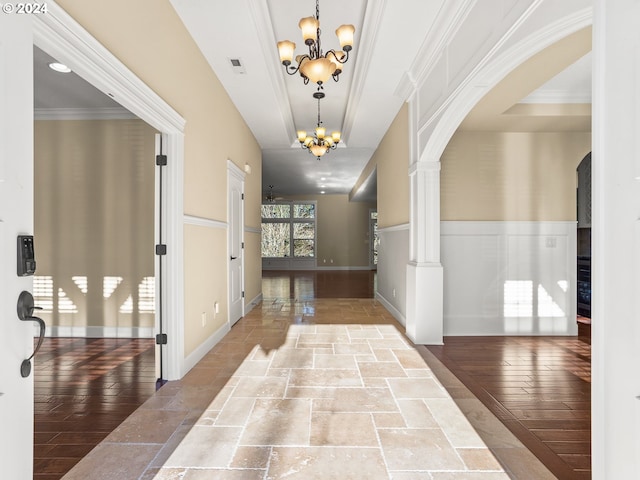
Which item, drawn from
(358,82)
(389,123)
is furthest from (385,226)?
(358,82)

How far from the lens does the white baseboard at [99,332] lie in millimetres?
4398

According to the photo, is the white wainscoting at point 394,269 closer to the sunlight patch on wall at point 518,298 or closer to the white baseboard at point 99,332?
the sunlight patch on wall at point 518,298

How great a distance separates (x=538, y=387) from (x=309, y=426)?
1913 millimetres

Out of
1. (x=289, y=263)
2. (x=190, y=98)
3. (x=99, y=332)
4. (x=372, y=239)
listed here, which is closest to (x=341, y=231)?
(x=372, y=239)

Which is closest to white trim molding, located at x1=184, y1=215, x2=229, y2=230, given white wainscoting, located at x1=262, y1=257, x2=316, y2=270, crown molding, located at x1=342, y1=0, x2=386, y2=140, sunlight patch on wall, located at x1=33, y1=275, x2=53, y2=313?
sunlight patch on wall, located at x1=33, y1=275, x2=53, y2=313

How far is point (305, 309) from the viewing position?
6.12 m

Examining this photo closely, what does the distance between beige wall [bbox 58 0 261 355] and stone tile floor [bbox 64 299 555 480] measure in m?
0.73

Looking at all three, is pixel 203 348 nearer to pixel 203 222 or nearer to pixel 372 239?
pixel 203 222

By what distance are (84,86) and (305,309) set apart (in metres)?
4.23

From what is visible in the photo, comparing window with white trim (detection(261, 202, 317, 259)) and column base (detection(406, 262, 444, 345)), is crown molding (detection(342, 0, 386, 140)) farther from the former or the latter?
window with white trim (detection(261, 202, 317, 259))

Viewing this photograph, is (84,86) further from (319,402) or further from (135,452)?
(319,402)

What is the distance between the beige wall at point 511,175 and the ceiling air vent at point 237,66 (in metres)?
2.56

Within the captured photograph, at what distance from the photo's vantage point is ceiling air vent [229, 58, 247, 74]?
3.74 meters

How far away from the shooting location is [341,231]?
48.2 ft
